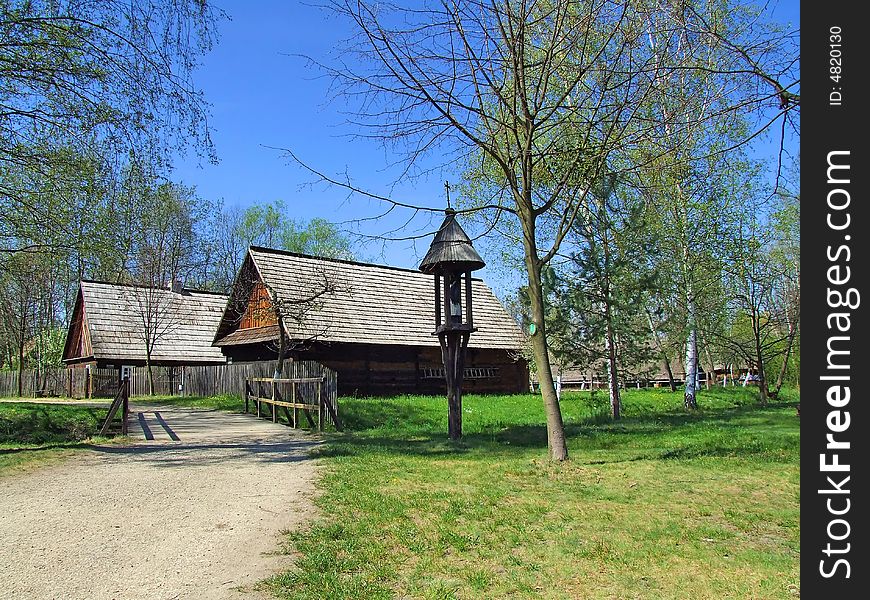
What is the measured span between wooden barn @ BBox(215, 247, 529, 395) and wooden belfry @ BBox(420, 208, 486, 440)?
32.9 feet

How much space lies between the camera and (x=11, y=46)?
10.8 m

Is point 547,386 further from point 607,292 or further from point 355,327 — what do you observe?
point 355,327

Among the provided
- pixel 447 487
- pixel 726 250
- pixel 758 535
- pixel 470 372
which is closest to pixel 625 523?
pixel 758 535

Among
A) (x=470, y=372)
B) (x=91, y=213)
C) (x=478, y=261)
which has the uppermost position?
(x=91, y=213)

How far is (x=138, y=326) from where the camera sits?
35812 millimetres

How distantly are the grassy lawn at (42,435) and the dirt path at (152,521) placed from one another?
72 cm

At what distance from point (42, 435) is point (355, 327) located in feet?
44.3

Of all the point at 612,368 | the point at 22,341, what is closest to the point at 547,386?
the point at 612,368

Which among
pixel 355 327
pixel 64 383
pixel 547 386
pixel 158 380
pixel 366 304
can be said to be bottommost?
pixel 64 383

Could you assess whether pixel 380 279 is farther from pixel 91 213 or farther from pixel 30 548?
pixel 30 548

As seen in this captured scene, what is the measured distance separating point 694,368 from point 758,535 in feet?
61.6

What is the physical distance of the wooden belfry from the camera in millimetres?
13297
